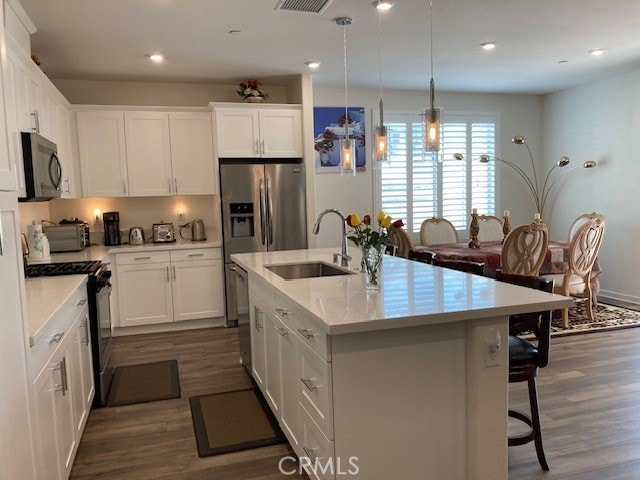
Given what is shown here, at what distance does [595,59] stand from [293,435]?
4.84 m

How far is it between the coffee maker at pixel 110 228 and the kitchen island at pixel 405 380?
3586 mm

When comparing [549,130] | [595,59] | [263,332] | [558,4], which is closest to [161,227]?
[263,332]

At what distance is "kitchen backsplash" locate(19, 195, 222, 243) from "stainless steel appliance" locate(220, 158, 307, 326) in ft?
0.53

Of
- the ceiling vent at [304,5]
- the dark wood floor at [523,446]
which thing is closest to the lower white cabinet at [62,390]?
the dark wood floor at [523,446]

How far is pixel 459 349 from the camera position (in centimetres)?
212

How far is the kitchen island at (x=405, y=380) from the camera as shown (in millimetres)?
1958

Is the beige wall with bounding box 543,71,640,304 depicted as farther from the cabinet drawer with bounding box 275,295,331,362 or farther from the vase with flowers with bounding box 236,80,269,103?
the cabinet drawer with bounding box 275,295,331,362

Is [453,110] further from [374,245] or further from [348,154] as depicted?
[374,245]

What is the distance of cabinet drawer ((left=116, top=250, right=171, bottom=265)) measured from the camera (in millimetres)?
5054

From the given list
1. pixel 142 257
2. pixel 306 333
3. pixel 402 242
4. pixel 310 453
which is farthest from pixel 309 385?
pixel 142 257

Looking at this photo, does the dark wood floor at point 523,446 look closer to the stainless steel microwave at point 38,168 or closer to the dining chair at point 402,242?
the stainless steel microwave at point 38,168

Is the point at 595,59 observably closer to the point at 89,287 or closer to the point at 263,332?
the point at 263,332

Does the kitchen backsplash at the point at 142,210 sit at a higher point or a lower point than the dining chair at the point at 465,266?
higher

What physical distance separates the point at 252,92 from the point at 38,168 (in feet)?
9.04
